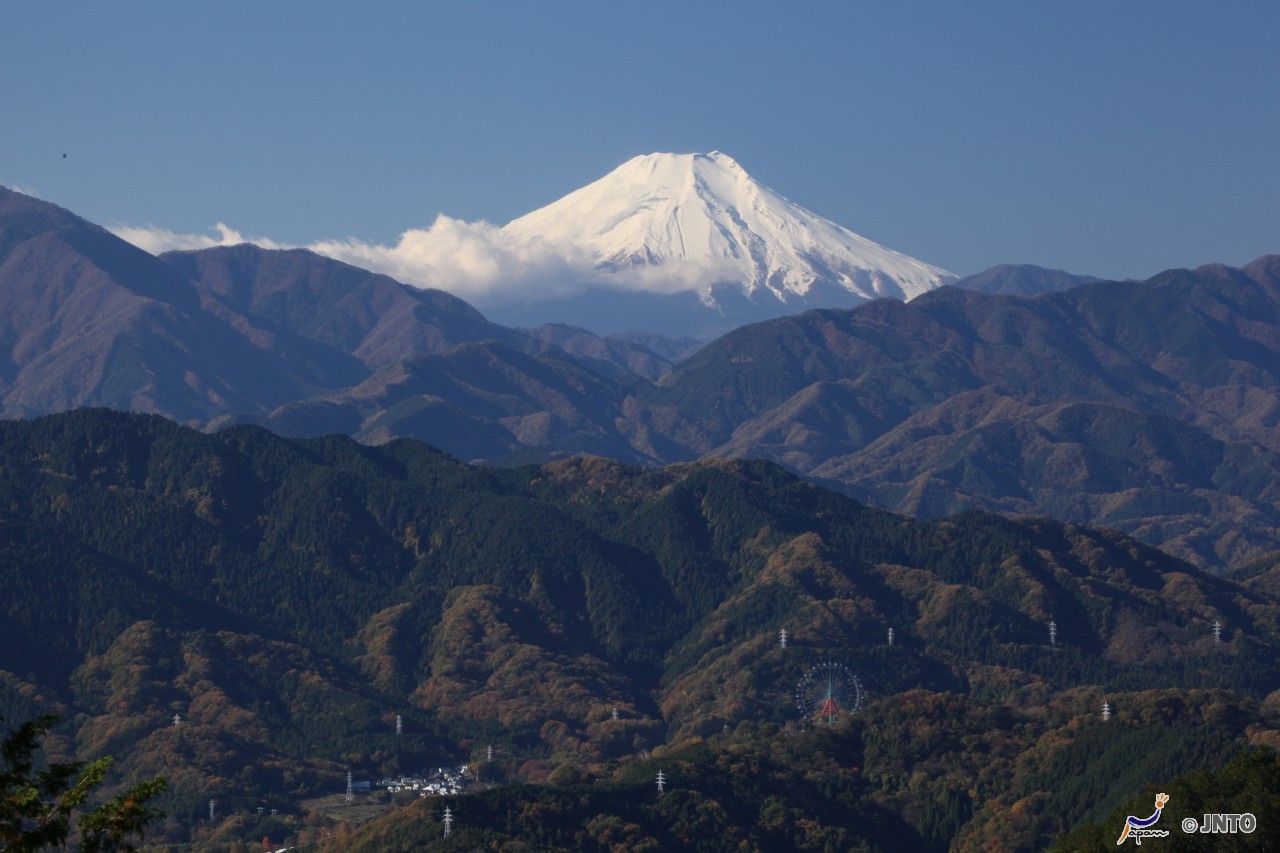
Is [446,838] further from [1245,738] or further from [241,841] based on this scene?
[1245,738]

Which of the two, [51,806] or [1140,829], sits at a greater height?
[51,806]

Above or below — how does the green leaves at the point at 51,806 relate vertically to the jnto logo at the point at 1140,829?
above

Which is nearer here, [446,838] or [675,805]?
[446,838]

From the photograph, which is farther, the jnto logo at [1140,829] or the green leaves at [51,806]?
the jnto logo at [1140,829]

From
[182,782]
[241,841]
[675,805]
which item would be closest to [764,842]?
[675,805]

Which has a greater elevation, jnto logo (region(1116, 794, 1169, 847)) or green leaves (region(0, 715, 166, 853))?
green leaves (region(0, 715, 166, 853))

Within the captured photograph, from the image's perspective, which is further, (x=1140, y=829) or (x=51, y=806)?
(x=1140, y=829)

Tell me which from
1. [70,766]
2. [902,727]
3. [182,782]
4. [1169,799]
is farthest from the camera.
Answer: [182,782]

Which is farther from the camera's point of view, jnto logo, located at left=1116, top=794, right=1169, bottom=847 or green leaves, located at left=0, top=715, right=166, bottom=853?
jnto logo, located at left=1116, top=794, right=1169, bottom=847
